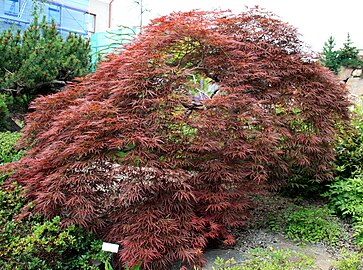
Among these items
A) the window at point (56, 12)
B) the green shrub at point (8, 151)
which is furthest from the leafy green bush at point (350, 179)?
the window at point (56, 12)

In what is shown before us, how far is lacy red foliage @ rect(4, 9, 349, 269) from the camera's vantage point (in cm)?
211

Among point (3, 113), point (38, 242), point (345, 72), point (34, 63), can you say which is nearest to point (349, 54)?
point (345, 72)

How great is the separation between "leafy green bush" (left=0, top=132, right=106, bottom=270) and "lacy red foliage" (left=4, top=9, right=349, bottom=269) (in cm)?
10

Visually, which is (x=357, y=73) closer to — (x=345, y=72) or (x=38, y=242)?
(x=345, y=72)

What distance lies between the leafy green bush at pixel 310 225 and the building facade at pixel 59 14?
9.69 meters

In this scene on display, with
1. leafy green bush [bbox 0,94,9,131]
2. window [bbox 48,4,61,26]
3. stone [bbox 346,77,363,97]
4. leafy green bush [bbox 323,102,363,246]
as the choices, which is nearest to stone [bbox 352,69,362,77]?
stone [bbox 346,77,363,97]

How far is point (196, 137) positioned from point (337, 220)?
1803mm

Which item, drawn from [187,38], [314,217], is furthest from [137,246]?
[314,217]

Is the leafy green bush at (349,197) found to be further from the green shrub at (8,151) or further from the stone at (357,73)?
the stone at (357,73)

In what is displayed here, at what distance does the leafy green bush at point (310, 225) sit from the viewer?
110 inches

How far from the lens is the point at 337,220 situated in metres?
3.11

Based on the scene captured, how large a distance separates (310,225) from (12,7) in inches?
434

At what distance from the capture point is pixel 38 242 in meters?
1.93

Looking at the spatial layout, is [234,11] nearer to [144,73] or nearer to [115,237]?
[144,73]
